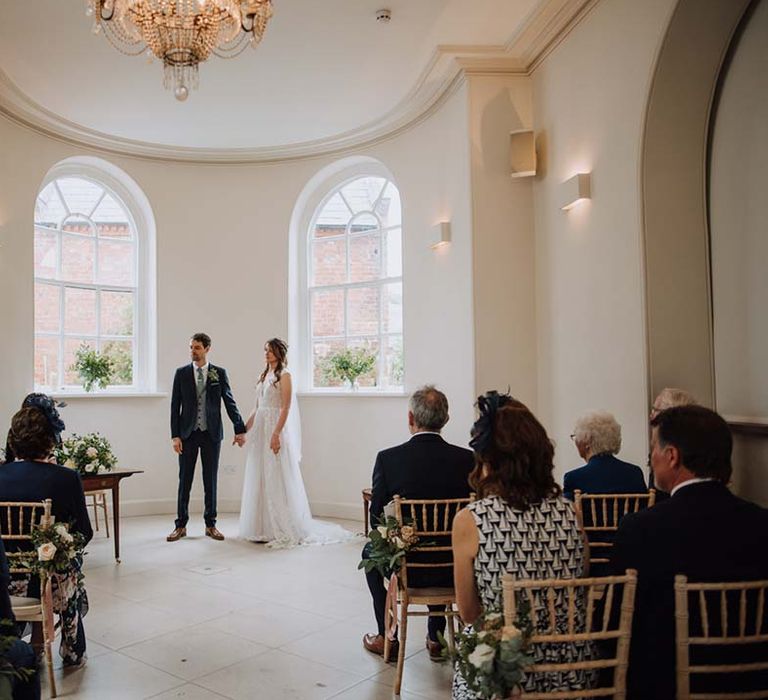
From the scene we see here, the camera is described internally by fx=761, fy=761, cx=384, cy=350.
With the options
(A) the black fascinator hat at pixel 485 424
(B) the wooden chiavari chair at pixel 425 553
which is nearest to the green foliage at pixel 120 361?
(B) the wooden chiavari chair at pixel 425 553

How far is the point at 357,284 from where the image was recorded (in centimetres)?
775

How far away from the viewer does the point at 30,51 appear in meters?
5.53

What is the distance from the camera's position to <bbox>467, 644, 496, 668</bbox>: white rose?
66.2 inches

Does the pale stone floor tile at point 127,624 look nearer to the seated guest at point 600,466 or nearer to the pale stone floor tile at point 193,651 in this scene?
the pale stone floor tile at point 193,651

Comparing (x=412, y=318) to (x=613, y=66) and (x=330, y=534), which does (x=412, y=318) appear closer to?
(x=330, y=534)

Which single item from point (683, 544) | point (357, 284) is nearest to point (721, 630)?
point (683, 544)

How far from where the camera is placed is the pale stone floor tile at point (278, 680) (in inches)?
126

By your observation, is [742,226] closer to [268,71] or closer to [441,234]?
[441,234]

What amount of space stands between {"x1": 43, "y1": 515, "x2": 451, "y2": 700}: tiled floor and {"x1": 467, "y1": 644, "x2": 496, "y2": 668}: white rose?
1595 millimetres

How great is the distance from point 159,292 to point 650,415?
5331mm

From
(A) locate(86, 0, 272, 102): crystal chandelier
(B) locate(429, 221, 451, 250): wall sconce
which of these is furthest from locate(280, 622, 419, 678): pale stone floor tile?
(B) locate(429, 221, 451, 250): wall sconce

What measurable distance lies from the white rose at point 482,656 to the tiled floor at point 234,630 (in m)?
1.59

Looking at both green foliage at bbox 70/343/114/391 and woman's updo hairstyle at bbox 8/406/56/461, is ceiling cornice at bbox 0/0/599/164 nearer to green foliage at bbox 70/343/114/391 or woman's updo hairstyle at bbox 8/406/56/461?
green foliage at bbox 70/343/114/391

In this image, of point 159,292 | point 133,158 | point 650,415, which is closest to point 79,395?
point 159,292
